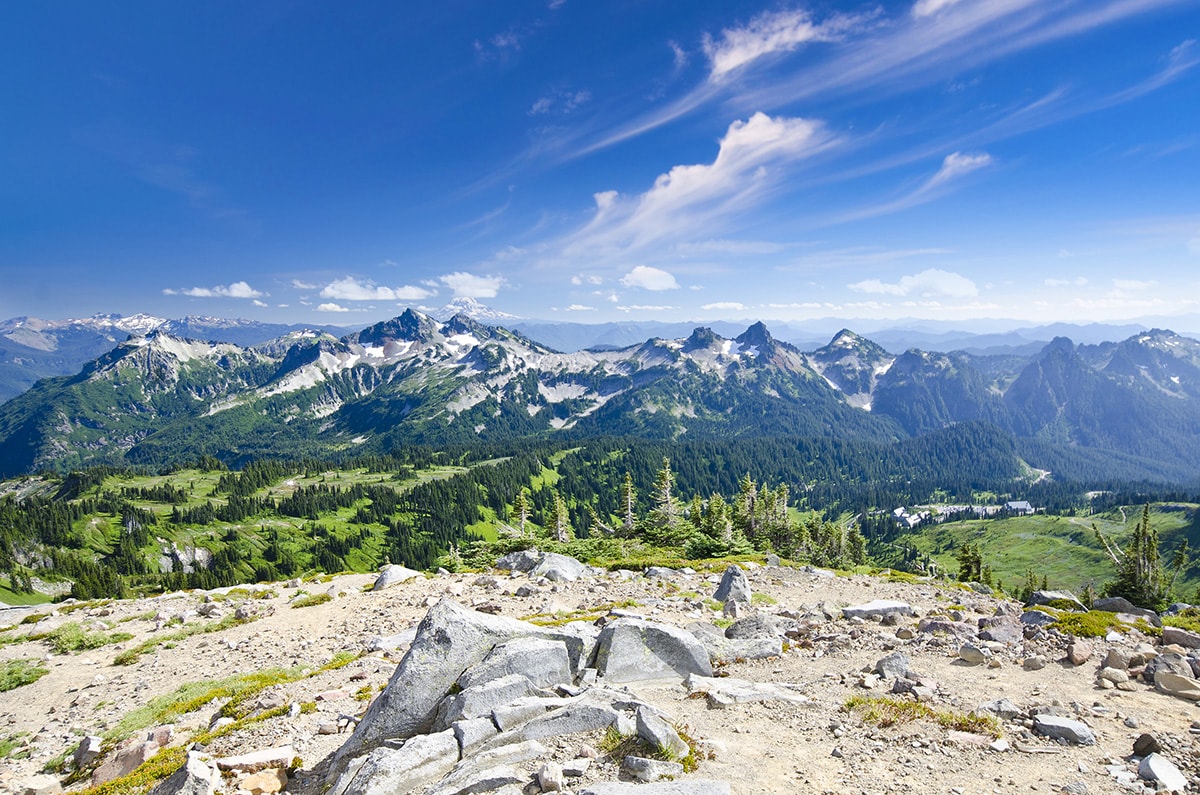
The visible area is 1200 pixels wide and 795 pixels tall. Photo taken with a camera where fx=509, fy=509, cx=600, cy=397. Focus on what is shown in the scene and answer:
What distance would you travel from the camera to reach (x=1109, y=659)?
15.7 meters

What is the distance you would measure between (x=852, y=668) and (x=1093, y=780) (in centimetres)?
749

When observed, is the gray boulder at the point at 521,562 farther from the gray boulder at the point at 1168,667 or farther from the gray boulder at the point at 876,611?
the gray boulder at the point at 1168,667

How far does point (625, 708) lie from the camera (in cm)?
1216

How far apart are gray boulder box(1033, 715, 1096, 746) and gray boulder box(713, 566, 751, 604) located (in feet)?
56.3

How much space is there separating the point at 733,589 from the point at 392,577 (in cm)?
2323

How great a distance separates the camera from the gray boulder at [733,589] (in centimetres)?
2923

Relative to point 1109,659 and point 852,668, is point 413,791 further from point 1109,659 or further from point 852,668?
point 1109,659

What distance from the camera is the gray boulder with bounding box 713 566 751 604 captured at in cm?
2923

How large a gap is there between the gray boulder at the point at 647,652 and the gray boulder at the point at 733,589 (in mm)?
12654

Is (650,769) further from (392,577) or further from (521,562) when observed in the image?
(521,562)

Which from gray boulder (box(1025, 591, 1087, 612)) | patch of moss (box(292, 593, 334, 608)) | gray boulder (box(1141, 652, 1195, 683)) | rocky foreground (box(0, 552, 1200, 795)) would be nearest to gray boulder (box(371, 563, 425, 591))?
patch of moss (box(292, 593, 334, 608))

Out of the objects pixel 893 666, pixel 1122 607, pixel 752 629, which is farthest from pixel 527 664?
pixel 1122 607

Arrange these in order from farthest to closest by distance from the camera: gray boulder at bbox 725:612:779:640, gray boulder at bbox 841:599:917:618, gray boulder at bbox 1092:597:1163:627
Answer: gray boulder at bbox 1092:597:1163:627, gray boulder at bbox 841:599:917:618, gray boulder at bbox 725:612:779:640

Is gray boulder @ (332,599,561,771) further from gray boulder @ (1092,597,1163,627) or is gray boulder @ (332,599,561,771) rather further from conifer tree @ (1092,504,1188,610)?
conifer tree @ (1092,504,1188,610)
